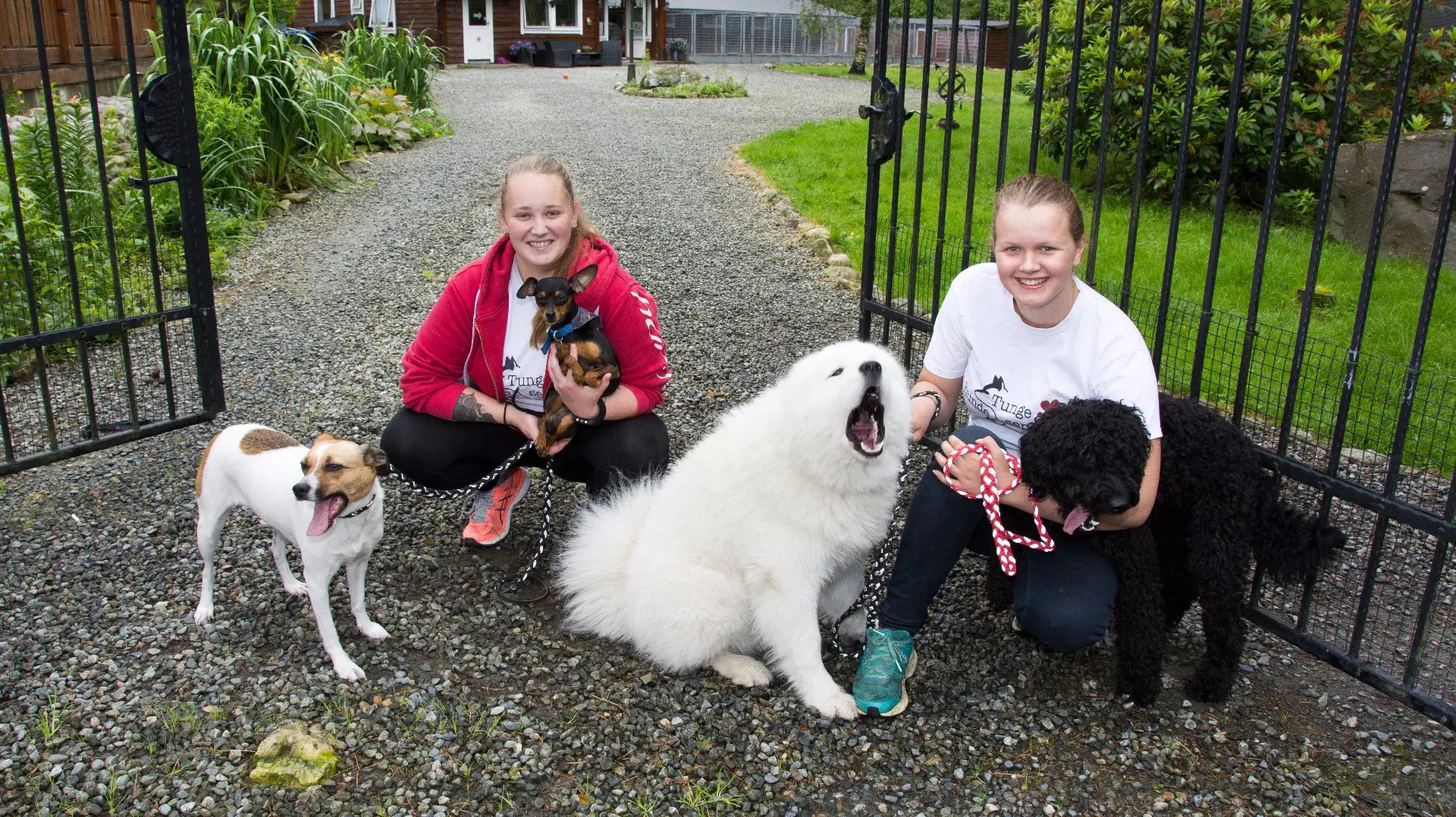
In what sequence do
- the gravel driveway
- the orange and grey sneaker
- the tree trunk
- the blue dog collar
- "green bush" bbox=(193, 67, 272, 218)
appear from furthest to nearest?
the tree trunk
"green bush" bbox=(193, 67, 272, 218)
the orange and grey sneaker
the blue dog collar
the gravel driveway

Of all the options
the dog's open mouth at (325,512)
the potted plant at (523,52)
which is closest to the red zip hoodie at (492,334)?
the dog's open mouth at (325,512)

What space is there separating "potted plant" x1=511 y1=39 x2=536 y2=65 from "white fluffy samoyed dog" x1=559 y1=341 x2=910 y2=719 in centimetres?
3047

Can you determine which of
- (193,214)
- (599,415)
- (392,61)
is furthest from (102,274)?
(392,61)

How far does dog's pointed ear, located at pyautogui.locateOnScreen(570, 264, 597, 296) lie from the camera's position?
3.34m

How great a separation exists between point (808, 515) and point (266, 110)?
8772 mm

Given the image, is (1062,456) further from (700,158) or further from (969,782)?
(700,158)

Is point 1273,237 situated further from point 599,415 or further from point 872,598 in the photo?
point 599,415

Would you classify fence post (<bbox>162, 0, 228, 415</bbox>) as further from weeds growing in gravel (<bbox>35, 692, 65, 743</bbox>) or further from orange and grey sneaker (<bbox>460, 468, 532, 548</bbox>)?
weeds growing in gravel (<bbox>35, 692, 65, 743</bbox>)

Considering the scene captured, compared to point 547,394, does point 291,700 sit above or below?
below

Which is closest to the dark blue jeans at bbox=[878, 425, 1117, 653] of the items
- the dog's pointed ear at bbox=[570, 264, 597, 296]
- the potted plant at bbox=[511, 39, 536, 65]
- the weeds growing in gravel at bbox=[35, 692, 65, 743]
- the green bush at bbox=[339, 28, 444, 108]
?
the dog's pointed ear at bbox=[570, 264, 597, 296]

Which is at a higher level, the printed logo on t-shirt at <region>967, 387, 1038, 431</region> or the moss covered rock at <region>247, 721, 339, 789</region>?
the printed logo on t-shirt at <region>967, 387, 1038, 431</region>

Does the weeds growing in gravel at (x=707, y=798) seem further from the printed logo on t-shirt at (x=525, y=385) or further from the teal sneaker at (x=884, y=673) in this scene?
the printed logo on t-shirt at (x=525, y=385)

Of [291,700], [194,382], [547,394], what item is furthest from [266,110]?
[291,700]

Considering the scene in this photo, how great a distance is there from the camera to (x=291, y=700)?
9.41 ft
